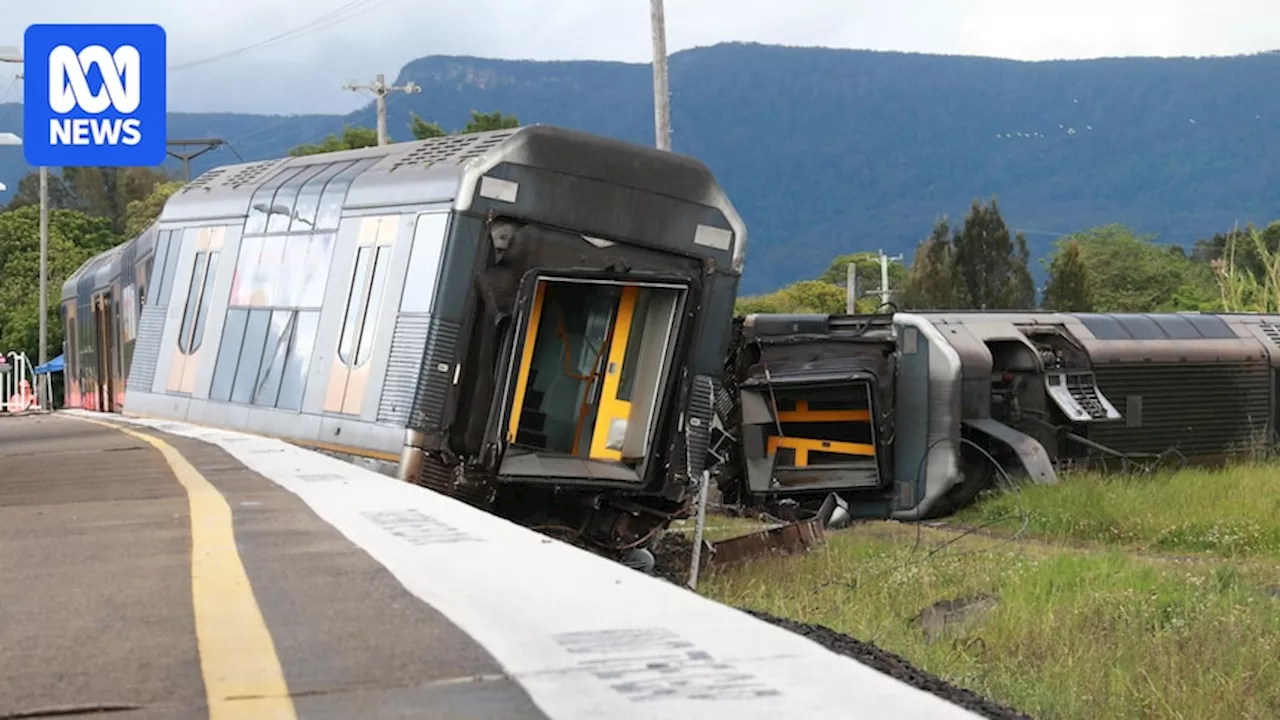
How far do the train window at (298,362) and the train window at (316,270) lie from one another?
135 millimetres

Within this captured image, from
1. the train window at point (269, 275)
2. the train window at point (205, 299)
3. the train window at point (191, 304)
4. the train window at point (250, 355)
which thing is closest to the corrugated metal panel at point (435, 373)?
the train window at point (269, 275)

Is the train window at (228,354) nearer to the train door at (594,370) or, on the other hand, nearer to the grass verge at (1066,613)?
the train door at (594,370)

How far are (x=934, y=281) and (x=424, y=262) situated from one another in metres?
60.0

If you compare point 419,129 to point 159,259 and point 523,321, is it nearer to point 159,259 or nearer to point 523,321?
point 159,259

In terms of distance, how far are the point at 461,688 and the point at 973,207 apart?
7181cm

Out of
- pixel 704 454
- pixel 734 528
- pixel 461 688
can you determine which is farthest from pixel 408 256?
pixel 461 688

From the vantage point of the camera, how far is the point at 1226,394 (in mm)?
23188

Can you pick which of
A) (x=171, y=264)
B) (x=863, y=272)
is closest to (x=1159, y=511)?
(x=171, y=264)

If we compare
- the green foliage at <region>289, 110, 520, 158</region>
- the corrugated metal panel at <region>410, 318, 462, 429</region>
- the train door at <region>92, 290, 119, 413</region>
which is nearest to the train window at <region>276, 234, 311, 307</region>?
the corrugated metal panel at <region>410, 318, 462, 429</region>

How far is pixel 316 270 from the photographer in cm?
1503

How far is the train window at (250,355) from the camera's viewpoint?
16141 millimetres

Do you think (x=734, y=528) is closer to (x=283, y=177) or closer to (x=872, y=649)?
(x=283, y=177)

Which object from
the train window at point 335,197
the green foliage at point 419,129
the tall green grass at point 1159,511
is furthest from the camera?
the green foliage at point 419,129

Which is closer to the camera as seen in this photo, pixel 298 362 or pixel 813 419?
pixel 298 362
